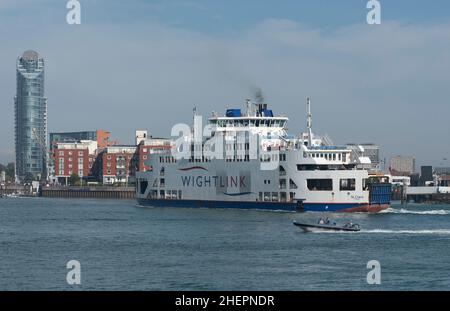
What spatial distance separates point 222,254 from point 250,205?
131ft

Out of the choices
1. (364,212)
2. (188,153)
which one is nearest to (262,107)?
(188,153)

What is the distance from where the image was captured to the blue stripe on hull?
80688mm

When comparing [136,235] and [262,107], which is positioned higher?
[262,107]

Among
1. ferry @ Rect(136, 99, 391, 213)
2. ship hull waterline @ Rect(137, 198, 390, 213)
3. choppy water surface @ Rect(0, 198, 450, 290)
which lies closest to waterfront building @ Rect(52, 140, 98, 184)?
ferry @ Rect(136, 99, 391, 213)

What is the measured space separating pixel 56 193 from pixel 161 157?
8763cm

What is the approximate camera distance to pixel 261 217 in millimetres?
76188

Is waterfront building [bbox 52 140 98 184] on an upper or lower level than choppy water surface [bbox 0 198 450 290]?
upper

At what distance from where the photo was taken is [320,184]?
81.1 m

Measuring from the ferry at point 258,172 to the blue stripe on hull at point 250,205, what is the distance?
3.5 inches

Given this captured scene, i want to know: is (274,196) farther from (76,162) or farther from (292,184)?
(76,162)

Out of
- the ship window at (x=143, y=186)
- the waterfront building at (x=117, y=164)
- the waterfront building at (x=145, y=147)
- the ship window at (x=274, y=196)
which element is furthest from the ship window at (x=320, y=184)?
the waterfront building at (x=117, y=164)

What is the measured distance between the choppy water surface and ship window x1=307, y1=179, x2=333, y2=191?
7113mm

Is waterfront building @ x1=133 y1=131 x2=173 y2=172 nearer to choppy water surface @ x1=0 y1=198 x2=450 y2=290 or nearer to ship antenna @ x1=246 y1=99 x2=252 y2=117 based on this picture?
ship antenna @ x1=246 y1=99 x2=252 y2=117
